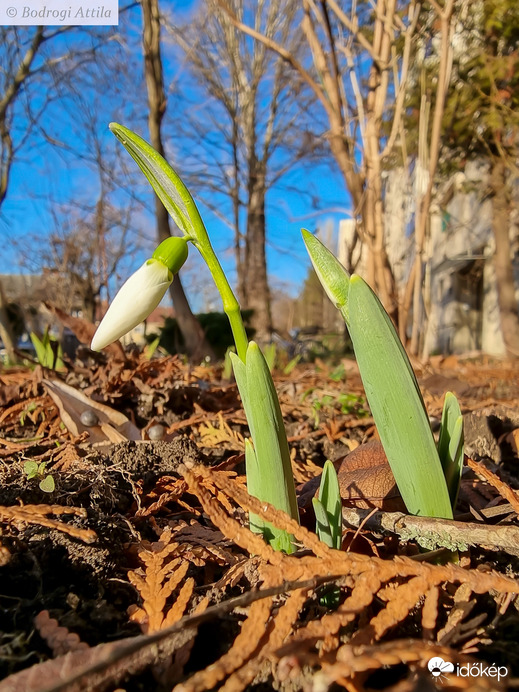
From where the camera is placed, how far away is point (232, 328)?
0.74 metres

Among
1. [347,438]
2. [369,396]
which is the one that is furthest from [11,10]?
[369,396]

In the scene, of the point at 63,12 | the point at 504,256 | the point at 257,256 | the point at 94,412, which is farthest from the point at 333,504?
the point at 257,256

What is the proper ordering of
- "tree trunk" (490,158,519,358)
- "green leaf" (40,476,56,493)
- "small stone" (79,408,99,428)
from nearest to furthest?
"green leaf" (40,476,56,493), "small stone" (79,408,99,428), "tree trunk" (490,158,519,358)

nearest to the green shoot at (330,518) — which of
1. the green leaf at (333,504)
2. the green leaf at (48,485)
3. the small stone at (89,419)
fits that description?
the green leaf at (333,504)

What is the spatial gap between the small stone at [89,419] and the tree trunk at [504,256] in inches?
296

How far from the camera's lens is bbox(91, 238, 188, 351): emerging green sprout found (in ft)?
2.41

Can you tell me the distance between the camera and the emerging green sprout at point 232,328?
0.71 m

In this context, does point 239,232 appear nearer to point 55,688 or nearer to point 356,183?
point 356,183

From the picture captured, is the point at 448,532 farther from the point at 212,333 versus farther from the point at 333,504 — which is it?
the point at 212,333

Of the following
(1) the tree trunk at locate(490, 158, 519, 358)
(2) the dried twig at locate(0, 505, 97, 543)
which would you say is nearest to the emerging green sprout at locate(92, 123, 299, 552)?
(2) the dried twig at locate(0, 505, 97, 543)

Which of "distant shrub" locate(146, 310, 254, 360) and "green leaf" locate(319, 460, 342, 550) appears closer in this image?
"green leaf" locate(319, 460, 342, 550)

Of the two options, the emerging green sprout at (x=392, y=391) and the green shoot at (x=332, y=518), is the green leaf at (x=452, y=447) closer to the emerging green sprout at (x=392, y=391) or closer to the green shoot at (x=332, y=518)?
the emerging green sprout at (x=392, y=391)

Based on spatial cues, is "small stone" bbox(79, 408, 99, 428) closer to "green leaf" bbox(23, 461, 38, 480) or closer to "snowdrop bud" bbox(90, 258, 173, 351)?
"green leaf" bbox(23, 461, 38, 480)

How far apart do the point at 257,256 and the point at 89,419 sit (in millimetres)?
10752
